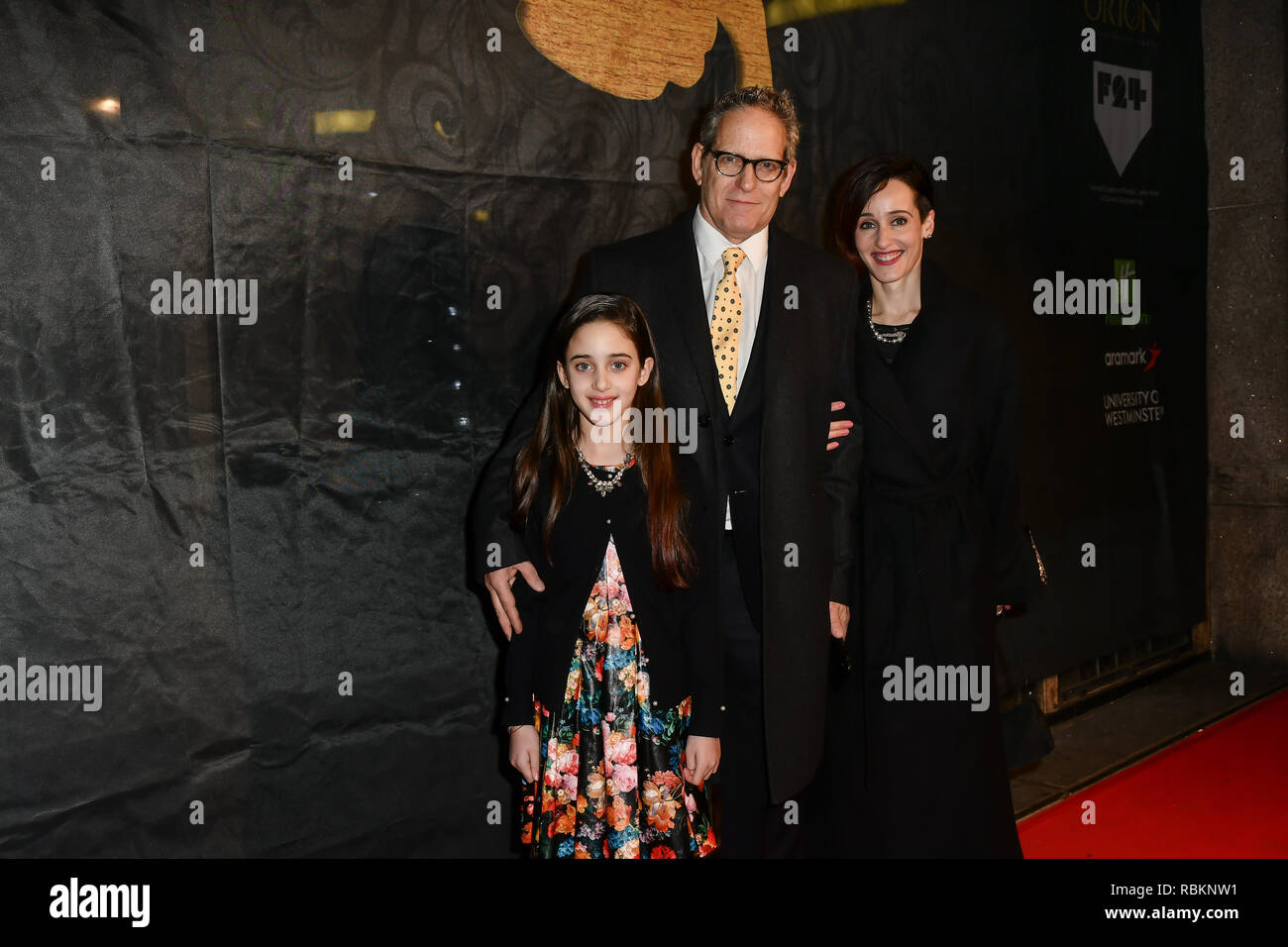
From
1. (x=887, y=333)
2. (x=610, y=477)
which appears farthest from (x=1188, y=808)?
(x=610, y=477)

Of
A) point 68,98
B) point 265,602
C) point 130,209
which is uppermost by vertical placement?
point 68,98

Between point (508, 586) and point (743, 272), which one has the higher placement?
point (743, 272)

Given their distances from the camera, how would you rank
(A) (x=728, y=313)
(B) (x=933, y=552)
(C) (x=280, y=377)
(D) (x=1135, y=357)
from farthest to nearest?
(D) (x=1135, y=357) → (B) (x=933, y=552) → (C) (x=280, y=377) → (A) (x=728, y=313)

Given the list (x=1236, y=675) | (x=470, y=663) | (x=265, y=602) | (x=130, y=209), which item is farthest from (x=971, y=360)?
(x=1236, y=675)

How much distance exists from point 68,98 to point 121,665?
1382mm

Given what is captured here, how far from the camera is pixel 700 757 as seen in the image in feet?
8.23

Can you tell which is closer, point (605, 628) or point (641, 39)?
point (605, 628)

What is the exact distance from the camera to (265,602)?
2963 millimetres

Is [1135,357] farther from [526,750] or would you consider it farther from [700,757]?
[526,750]

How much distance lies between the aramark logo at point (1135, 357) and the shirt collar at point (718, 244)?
3201 mm

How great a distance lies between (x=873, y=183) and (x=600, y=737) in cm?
168

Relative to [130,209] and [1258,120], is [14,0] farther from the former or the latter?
[1258,120]

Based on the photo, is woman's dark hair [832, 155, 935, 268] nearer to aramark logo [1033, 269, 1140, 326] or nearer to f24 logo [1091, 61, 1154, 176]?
aramark logo [1033, 269, 1140, 326]

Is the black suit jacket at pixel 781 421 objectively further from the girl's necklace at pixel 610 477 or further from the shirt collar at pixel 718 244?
the girl's necklace at pixel 610 477
